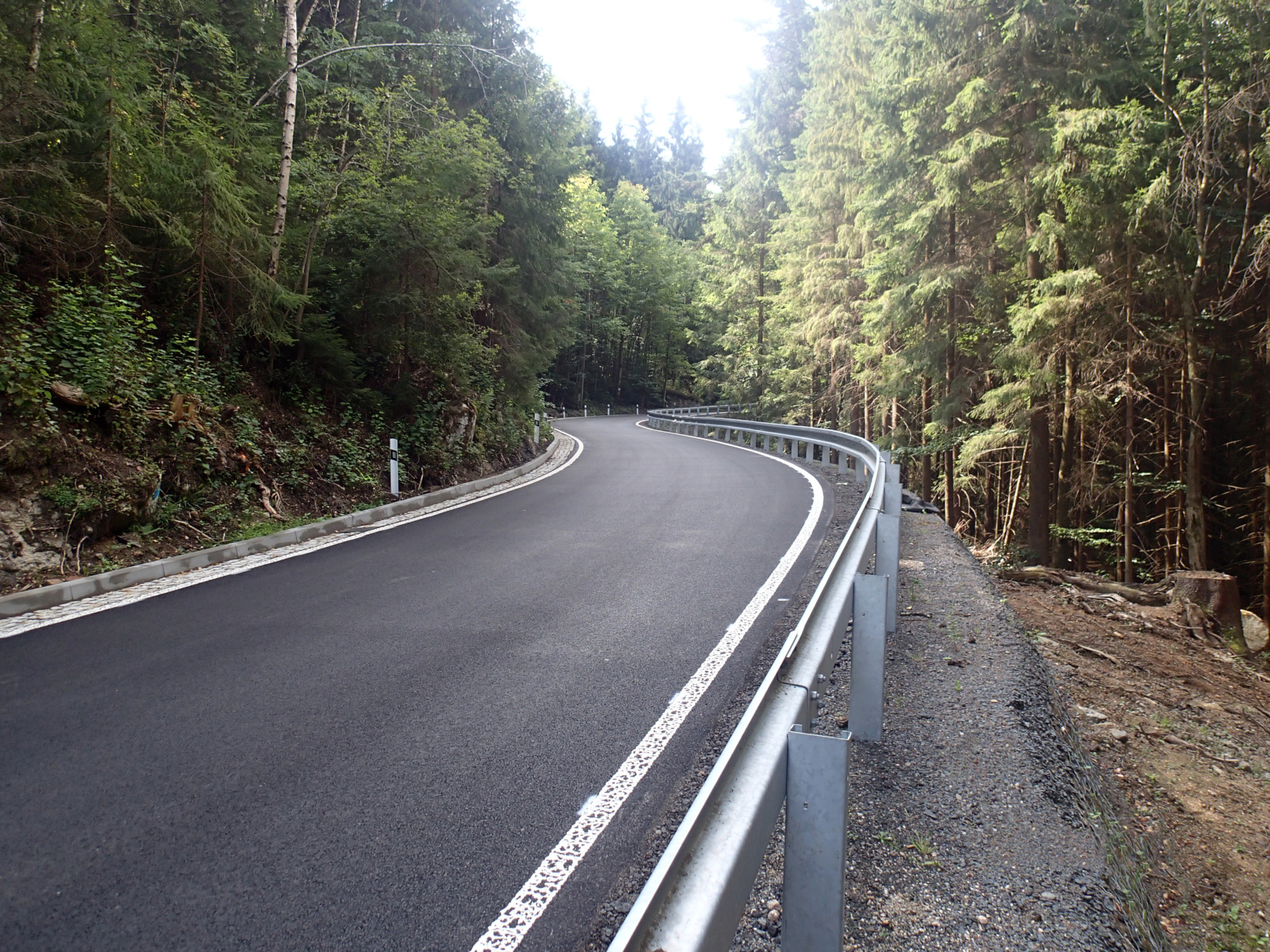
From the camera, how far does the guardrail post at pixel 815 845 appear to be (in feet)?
6.31

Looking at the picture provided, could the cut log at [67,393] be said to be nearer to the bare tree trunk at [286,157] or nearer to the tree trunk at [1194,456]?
the bare tree trunk at [286,157]

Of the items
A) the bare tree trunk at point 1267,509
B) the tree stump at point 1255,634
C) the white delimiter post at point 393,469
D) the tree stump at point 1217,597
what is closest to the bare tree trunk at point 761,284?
the bare tree trunk at point 1267,509

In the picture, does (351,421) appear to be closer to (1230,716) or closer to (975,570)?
(975,570)

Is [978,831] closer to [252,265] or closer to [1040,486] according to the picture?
[252,265]

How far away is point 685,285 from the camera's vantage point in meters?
59.4

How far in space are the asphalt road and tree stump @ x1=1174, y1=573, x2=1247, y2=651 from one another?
569cm

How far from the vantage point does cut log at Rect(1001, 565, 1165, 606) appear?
32.3 feet

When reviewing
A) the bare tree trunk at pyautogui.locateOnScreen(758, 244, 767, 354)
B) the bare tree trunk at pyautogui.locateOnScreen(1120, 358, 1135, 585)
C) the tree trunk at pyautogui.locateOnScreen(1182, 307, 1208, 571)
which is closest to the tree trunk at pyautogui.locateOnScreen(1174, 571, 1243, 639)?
the tree trunk at pyautogui.locateOnScreen(1182, 307, 1208, 571)

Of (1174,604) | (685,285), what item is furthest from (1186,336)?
(685,285)

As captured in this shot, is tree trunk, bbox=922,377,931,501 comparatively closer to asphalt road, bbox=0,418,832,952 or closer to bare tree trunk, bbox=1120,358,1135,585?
bare tree trunk, bbox=1120,358,1135,585

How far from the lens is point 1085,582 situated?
402 inches

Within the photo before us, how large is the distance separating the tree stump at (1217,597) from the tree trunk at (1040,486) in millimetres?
5351

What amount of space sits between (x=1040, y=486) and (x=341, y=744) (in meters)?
14.1

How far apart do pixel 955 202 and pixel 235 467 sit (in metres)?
13.1
